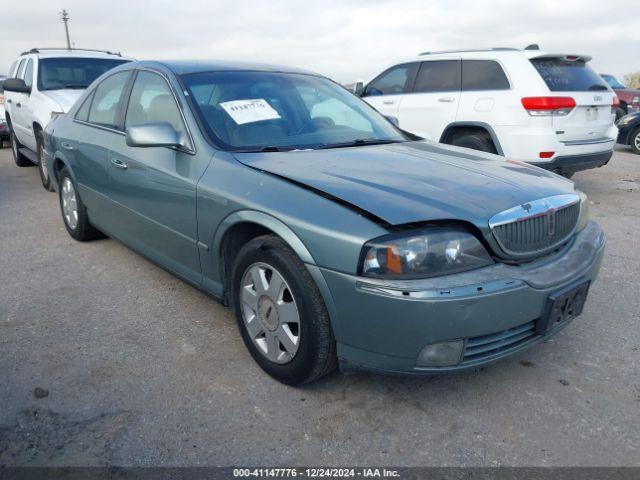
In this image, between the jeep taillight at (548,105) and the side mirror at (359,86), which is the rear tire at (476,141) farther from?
the side mirror at (359,86)

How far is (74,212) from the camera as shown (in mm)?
4785

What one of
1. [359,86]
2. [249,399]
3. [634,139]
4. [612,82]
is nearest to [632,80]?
[612,82]

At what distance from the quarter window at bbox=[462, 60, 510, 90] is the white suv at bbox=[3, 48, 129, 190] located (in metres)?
4.81

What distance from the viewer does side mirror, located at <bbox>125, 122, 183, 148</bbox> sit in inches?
116

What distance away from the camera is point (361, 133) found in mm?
3535

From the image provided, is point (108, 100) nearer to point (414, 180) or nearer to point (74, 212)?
point (74, 212)

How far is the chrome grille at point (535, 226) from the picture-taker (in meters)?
2.31

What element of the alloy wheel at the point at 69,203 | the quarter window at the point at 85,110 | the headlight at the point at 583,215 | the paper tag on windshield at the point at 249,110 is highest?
the paper tag on windshield at the point at 249,110

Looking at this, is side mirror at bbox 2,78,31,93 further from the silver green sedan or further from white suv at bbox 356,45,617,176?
white suv at bbox 356,45,617,176

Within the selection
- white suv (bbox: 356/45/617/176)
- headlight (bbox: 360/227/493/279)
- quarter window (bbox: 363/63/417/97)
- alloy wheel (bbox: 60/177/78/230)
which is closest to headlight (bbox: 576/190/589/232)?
headlight (bbox: 360/227/493/279)

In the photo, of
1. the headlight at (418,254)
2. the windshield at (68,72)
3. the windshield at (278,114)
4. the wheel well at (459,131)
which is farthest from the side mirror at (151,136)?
the windshield at (68,72)

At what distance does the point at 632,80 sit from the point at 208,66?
42010mm

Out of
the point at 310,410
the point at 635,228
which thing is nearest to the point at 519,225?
the point at 310,410

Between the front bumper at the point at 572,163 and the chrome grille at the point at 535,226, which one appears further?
the front bumper at the point at 572,163
